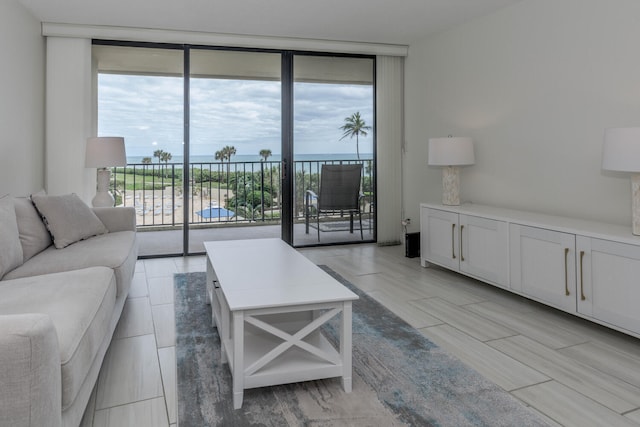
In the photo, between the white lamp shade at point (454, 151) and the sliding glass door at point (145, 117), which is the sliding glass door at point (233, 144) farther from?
the white lamp shade at point (454, 151)

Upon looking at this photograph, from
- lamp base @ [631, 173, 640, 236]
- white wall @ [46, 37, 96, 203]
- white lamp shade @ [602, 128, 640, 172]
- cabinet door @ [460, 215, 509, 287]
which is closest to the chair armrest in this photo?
cabinet door @ [460, 215, 509, 287]

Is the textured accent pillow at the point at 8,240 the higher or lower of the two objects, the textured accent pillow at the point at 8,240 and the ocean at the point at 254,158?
the lower

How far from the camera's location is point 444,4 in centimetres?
380

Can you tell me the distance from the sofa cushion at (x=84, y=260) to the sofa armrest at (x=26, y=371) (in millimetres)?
1366

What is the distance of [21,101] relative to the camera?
3.76 metres

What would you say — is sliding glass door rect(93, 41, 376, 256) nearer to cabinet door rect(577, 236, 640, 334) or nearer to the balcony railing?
the balcony railing

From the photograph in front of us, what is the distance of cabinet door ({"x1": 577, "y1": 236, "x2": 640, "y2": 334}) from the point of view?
233cm

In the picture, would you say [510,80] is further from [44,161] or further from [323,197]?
[44,161]

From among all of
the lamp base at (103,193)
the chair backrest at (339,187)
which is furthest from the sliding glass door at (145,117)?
the chair backrest at (339,187)

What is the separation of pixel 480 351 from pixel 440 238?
1770mm

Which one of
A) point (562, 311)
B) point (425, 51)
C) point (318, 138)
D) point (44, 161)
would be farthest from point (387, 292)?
point (44, 161)

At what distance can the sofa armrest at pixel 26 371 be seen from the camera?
1.08 metres

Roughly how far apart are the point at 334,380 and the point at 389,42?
4.25 meters

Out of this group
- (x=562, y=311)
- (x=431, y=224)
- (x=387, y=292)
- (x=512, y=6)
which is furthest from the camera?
(x=431, y=224)
